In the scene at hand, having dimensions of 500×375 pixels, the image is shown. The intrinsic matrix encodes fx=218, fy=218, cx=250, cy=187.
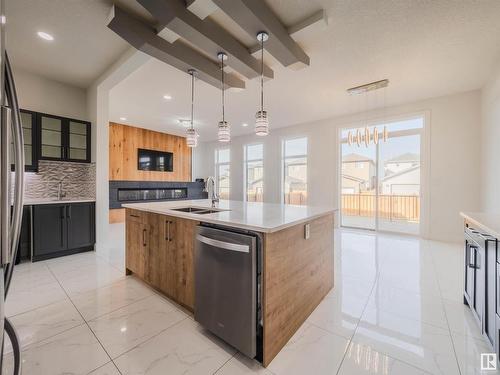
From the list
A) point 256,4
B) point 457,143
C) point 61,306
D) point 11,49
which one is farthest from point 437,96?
point 11,49

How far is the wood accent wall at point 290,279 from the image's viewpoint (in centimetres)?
138

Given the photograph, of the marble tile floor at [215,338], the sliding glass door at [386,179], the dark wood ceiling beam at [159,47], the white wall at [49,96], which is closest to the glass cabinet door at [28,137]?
the white wall at [49,96]

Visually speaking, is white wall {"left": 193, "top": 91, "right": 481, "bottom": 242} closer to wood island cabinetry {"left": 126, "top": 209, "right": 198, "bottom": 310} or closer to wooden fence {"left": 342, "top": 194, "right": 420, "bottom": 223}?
wooden fence {"left": 342, "top": 194, "right": 420, "bottom": 223}

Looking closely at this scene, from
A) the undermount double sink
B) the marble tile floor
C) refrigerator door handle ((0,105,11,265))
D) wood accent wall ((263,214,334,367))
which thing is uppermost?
refrigerator door handle ((0,105,11,265))

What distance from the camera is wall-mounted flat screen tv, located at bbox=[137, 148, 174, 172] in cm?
667

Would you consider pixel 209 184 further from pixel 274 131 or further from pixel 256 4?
pixel 274 131

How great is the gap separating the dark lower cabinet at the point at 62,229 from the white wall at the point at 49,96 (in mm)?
1621

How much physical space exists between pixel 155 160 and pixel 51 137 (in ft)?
11.9

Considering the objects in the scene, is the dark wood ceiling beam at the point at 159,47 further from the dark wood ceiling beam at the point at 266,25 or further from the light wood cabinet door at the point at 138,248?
the light wood cabinet door at the point at 138,248

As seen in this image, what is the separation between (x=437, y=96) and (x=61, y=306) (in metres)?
6.46

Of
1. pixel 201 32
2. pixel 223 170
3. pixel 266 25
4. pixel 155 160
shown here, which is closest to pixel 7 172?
pixel 201 32

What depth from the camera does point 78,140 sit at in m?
3.64

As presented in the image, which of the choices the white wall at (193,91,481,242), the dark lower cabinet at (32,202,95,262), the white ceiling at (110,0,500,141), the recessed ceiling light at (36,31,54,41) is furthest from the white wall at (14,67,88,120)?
the white wall at (193,91,481,242)

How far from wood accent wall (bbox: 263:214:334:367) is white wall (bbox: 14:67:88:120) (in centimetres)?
430
